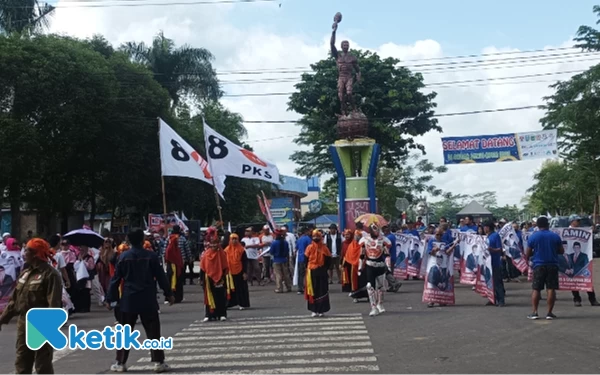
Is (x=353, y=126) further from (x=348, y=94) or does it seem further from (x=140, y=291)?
(x=140, y=291)

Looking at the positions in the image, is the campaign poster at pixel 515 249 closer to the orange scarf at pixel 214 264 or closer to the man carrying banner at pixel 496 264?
the man carrying banner at pixel 496 264

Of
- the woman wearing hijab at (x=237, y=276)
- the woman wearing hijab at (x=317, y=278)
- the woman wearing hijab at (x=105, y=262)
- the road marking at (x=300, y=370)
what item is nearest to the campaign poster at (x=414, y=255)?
the woman wearing hijab at (x=237, y=276)

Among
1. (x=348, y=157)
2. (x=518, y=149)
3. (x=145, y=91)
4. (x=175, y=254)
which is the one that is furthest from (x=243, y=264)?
(x=145, y=91)

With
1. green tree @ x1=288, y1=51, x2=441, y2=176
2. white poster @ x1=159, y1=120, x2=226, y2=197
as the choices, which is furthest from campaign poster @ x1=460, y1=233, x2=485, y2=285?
green tree @ x1=288, y1=51, x2=441, y2=176

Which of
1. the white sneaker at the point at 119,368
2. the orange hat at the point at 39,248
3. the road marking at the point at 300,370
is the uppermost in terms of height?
the orange hat at the point at 39,248

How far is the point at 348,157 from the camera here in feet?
107

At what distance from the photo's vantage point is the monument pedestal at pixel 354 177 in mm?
31969

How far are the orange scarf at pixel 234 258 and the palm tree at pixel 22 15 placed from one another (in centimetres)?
2540

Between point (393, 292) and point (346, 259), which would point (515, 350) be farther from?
point (393, 292)

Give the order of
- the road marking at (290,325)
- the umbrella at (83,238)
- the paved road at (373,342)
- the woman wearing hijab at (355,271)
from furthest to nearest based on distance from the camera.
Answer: the woman wearing hijab at (355,271) → the umbrella at (83,238) → the road marking at (290,325) → the paved road at (373,342)

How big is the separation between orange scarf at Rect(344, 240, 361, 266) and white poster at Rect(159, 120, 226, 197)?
6317 millimetres

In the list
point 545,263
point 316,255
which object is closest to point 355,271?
point 316,255

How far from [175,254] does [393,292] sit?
5359mm

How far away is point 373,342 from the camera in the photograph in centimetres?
1127
